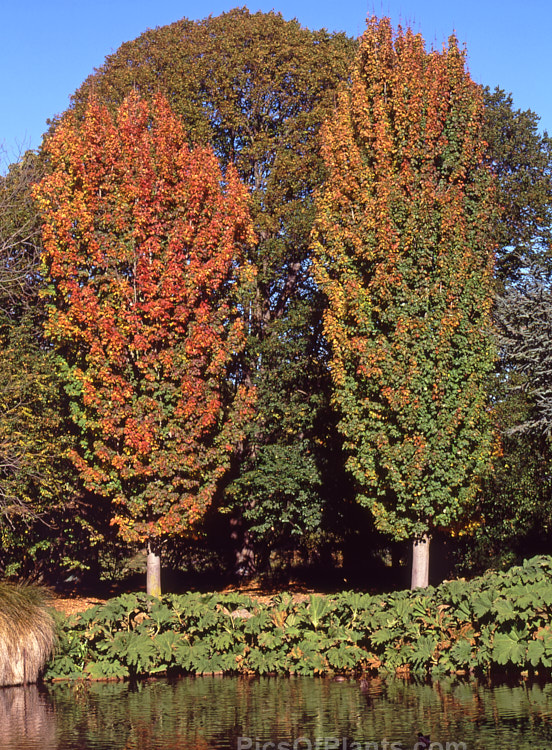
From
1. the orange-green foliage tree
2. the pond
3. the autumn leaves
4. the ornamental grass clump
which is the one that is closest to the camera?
the pond

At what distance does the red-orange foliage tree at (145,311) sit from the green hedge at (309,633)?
5505 mm

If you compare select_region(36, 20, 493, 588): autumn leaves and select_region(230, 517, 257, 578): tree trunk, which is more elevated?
select_region(36, 20, 493, 588): autumn leaves

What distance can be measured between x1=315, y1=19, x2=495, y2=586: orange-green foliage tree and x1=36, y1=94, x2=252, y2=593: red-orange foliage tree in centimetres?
285

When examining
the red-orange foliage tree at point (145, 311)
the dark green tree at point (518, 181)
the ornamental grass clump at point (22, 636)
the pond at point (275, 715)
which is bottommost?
the pond at point (275, 715)

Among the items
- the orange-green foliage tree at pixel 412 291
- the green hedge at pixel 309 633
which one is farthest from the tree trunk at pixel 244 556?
the green hedge at pixel 309 633

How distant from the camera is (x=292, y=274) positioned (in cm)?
2989

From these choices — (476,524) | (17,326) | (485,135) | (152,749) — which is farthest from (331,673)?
(485,135)

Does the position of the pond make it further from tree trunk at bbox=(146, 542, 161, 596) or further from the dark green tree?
the dark green tree

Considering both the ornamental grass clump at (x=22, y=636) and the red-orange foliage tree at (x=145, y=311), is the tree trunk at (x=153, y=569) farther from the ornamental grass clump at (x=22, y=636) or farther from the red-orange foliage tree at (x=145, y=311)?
the ornamental grass clump at (x=22, y=636)

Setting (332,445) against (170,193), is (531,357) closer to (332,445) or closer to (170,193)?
(332,445)

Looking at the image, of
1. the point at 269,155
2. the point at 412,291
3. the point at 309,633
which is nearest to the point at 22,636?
the point at 309,633

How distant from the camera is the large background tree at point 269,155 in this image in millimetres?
25422

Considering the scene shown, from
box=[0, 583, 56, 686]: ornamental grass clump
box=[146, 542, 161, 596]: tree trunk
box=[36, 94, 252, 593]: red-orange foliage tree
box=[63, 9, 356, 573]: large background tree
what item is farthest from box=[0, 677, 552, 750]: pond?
→ box=[63, 9, 356, 573]: large background tree

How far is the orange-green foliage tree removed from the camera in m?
21.0
